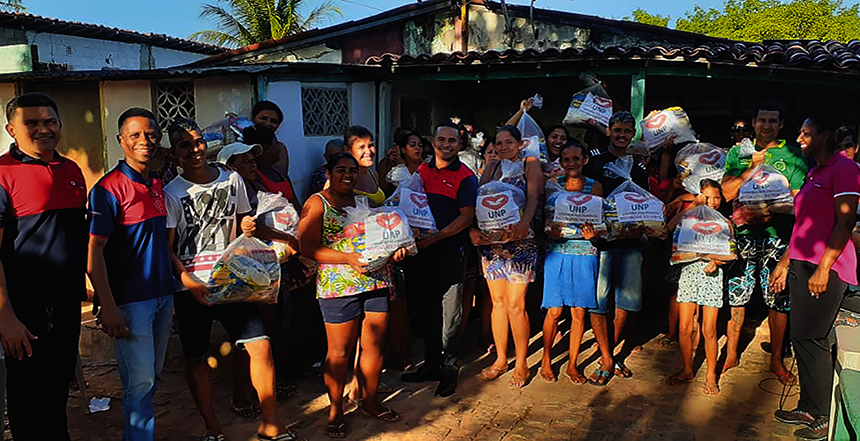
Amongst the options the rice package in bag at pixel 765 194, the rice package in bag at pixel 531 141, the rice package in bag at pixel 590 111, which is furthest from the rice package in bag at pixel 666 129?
the rice package in bag at pixel 765 194

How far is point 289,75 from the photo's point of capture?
627 centimetres

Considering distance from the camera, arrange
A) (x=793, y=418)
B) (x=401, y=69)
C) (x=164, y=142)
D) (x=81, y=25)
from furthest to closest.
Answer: (x=81, y=25) < (x=401, y=69) < (x=164, y=142) < (x=793, y=418)

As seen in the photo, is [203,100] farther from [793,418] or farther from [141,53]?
[141,53]

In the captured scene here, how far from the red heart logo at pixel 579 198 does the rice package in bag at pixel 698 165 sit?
32.4 inches

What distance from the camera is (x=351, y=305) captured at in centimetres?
358

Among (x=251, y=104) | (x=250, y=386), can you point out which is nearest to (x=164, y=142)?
(x=251, y=104)

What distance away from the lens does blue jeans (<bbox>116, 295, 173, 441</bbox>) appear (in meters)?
3.00

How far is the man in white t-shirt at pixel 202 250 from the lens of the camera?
128 inches

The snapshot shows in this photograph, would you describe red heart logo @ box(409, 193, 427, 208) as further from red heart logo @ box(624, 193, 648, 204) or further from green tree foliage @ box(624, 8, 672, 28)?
green tree foliage @ box(624, 8, 672, 28)

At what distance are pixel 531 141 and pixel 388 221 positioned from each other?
6.67 ft

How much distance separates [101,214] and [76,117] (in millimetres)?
4718

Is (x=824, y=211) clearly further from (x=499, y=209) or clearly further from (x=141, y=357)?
(x=141, y=357)

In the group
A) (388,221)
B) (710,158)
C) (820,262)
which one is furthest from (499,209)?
(820,262)

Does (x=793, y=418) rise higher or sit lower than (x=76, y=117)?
lower
